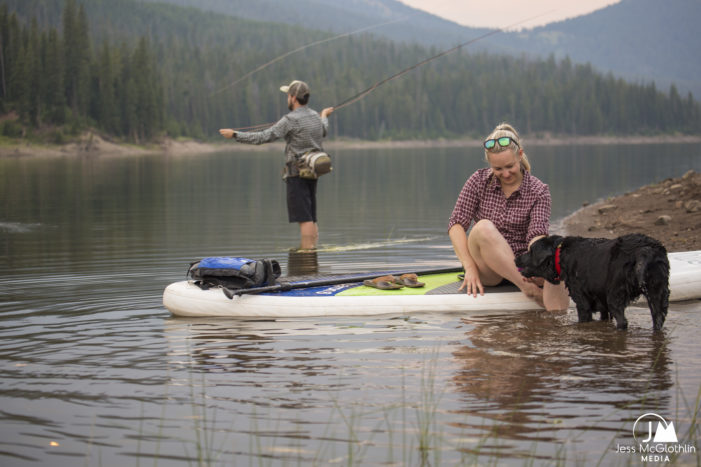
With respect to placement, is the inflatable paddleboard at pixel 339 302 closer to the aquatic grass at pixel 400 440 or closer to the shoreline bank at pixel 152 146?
the aquatic grass at pixel 400 440

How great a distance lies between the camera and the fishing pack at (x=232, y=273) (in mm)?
7359

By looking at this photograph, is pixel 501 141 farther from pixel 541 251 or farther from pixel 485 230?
pixel 541 251

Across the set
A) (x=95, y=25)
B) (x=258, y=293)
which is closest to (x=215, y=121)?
(x=95, y=25)

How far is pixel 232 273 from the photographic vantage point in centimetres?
737

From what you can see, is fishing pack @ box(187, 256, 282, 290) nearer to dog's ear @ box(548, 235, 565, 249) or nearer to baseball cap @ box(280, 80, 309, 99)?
dog's ear @ box(548, 235, 565, 249)

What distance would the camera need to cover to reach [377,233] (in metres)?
14.5

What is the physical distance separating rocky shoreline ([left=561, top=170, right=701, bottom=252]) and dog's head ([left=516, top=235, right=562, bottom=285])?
16.7 feet

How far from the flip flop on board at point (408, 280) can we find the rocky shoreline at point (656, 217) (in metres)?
4.88

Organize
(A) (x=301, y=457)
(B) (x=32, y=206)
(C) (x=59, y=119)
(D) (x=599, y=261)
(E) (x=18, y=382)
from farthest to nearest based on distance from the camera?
1. (C) (x=59, y=119)
2. (B) (x=32, y=206)
3. (D) (x=599, y=261)
4. (E) (x=18, y=382)
5. (A) (x=301, y=457)

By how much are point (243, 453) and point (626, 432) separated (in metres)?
1.92

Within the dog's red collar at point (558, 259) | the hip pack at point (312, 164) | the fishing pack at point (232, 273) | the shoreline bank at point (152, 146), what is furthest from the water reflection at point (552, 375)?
the shoreline bank at point (152, 146)

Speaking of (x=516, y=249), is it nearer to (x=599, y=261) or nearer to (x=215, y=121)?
(x=599, y=261)

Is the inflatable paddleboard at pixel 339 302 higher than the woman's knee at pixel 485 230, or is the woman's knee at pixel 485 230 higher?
the woman's knee at pixel 485 230

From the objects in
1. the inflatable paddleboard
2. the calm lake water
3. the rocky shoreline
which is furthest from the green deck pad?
the rocky shoreline
